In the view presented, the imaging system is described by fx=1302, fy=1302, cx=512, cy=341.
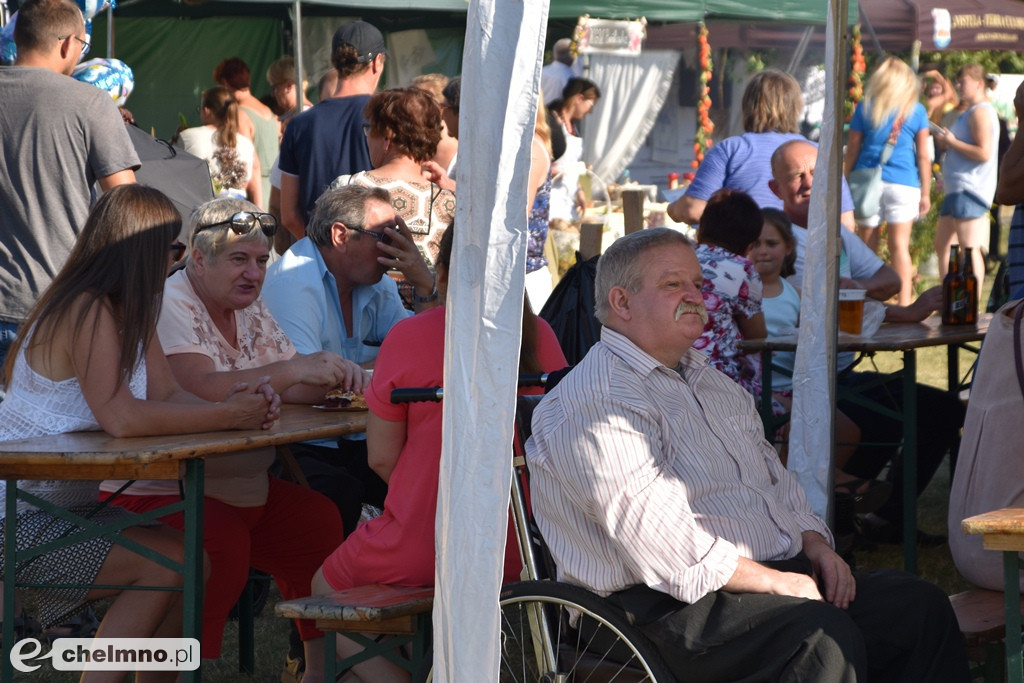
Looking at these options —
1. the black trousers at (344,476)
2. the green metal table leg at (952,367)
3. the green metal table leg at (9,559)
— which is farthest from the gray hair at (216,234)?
the green metal table leg at (952,367)

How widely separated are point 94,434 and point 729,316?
86.9 inches

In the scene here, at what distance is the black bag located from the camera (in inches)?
166

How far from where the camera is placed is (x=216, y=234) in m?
3.47

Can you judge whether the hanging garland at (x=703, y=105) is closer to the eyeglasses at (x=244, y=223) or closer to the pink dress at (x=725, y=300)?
the pink dress at (x=725, y=300)

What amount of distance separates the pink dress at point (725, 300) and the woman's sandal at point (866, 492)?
808 millimetres

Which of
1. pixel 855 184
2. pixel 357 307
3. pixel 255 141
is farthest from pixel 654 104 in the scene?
pixel 357 307

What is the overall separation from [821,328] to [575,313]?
0.97m

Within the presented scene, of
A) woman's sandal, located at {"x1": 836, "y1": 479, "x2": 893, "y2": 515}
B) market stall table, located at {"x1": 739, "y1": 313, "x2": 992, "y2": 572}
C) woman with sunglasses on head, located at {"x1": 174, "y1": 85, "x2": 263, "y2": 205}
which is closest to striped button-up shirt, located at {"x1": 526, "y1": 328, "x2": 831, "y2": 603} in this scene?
market stall table, located at {"x1": 739, "y1": 313, "x2": 992, "y2": 572}

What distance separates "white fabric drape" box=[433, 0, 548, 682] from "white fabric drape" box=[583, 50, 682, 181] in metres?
11.0

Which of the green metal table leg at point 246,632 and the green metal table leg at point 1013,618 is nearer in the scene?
the green metal table leg at point 1013,618

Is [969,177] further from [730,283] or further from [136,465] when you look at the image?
[136,465]

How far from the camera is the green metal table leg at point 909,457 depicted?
14.8 feet

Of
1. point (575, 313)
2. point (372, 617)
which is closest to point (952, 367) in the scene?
point (575, 313)

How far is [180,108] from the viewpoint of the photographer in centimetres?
1266
